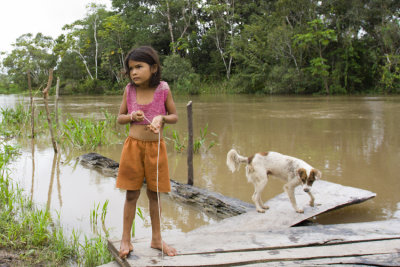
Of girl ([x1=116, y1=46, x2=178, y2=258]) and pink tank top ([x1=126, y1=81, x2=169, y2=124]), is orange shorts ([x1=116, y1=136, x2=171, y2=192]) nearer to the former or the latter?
girl ([x1=116, y1=46, x2=178, y2=258])

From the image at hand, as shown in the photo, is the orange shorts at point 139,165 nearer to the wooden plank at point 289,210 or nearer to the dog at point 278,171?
the wooden plank at point 289,210

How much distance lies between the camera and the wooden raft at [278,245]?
8.55 feet

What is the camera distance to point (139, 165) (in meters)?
2.65

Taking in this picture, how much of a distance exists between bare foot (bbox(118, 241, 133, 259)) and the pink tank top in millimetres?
921

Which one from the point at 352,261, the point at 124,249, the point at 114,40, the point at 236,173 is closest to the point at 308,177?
the point at 352,261

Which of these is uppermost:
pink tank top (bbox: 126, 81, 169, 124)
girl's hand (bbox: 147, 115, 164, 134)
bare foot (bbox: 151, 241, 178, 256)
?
pink tank top (bbox: 126, 81, 169, 124)

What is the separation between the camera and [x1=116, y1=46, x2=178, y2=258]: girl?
8.61ft

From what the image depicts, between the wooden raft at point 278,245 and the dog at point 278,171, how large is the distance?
301mm

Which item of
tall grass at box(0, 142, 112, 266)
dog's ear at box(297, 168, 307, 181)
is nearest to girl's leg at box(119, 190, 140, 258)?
tall grass at box(0, 142, 112, 266)

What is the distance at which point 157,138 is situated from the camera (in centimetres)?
266

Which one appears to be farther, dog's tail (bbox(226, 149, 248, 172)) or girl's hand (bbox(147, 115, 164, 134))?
dog's tail (bbox(226, 149, 248, 172))

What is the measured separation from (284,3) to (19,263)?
2384 centimetres

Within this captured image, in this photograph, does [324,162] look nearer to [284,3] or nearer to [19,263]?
[19,263]

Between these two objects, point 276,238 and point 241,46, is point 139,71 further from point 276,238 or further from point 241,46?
point 241,46
